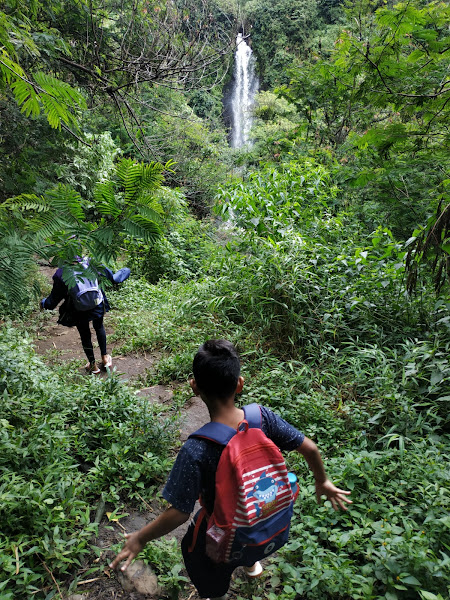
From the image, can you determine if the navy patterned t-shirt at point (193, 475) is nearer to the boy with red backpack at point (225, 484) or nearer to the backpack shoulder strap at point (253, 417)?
the boy with red backpack at point (225, 484)

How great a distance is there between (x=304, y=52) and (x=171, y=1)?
26567 mm

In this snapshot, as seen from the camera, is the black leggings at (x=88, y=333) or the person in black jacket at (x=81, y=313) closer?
the person in black jacket at (x=81, y=313)

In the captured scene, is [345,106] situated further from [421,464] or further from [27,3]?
[421,464]

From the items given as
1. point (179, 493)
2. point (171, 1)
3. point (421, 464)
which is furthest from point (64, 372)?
point (171, 1)

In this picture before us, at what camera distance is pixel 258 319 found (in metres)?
4.90

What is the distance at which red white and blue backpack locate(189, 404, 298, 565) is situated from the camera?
1344 mm

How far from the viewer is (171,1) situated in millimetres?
5434

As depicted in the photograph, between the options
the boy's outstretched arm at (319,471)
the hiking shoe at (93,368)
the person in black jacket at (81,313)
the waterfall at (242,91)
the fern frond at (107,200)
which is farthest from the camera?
the waterfall at (242,91)

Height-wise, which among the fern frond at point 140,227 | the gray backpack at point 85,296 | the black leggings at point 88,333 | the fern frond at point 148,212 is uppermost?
the fern frond at point 148,212

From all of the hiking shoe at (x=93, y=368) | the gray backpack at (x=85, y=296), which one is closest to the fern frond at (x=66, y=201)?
the gray backpack at (x=85, y=296)

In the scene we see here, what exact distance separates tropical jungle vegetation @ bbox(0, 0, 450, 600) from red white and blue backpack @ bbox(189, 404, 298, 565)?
2.46 feet

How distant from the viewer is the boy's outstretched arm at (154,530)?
141cm

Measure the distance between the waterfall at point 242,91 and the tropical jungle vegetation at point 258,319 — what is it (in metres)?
19.1

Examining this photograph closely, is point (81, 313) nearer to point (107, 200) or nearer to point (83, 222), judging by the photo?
point (83, 222)
